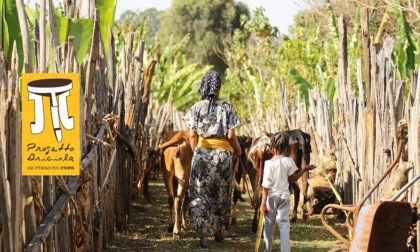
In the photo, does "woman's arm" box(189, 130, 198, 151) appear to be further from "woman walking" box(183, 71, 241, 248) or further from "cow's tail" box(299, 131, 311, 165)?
"cow's tail" box(299, 131, 311, 165)

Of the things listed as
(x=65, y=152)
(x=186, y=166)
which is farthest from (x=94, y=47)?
(x=186, y=166)

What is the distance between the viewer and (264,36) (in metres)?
26.0

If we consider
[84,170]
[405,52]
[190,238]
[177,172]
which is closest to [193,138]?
[177,172]

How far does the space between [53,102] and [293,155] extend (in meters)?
6.14

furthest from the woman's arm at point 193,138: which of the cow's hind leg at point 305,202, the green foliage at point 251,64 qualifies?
the green foliage at point 251,64

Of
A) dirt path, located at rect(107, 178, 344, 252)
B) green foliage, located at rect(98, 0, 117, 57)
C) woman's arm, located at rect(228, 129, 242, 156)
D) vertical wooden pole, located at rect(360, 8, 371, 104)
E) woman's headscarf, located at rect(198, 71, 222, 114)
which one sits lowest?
dirt path, located at rect(107, 178, 344, 252)

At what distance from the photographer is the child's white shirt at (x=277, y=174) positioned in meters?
7.63

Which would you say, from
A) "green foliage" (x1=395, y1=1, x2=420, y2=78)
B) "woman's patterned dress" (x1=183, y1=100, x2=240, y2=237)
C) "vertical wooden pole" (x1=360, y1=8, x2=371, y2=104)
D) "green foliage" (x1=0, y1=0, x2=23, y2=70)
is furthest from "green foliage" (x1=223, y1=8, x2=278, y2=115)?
"green foliage" (x1=0, y1=0, x2=23, y2=70)

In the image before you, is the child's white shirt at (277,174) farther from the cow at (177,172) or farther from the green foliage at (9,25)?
the green foliage at (9,25)

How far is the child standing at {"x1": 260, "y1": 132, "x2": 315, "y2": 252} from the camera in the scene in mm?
7641

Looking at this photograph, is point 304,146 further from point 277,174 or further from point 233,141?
point 277,174

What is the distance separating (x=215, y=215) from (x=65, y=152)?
4181mm

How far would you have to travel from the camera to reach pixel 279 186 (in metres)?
7.67

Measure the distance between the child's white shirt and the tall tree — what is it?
37348mm
